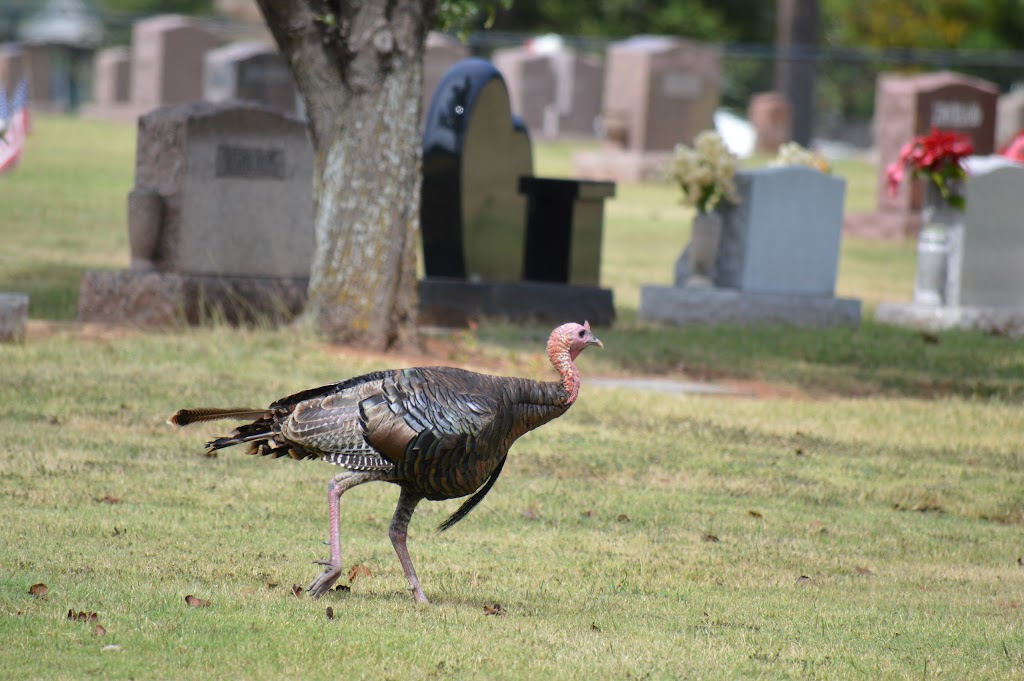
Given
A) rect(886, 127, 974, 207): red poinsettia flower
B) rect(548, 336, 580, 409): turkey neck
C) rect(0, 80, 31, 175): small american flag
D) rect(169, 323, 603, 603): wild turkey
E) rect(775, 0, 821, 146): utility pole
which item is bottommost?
rect(169, 323, 603, 603): wild turkey

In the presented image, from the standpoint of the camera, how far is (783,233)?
15.1 meters

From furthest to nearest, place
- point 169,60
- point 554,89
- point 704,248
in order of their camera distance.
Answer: point 554,89, point 169,60, point 704,248

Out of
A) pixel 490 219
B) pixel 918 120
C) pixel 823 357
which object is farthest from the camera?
pixel 918 120

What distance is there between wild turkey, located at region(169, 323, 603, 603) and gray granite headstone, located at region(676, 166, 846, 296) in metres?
9.77

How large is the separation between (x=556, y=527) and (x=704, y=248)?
858cm

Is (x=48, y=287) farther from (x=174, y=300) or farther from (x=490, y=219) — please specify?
(x=490, y=219)

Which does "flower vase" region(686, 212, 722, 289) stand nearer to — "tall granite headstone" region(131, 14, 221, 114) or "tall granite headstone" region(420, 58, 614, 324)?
"tall granite headstone" region(420, 58, 614, 324)

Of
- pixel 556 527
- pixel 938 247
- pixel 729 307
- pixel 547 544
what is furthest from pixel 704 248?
pixel 547 544

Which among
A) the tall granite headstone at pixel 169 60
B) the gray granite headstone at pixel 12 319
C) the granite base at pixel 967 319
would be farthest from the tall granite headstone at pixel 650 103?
the gray granite headstone at pixel 12 319

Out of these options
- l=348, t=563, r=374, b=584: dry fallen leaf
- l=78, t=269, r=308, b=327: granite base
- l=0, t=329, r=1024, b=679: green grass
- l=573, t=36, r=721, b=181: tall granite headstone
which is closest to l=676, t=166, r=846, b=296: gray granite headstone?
l=0, t=329, r=1024, b=679: green grass

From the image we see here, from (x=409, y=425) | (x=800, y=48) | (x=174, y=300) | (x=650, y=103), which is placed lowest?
(x=174, y=300)

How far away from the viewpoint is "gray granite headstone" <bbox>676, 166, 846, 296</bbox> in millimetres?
14961

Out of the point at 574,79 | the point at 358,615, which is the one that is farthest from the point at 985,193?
the point at 574,79

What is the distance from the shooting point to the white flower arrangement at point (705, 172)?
1495 cm
